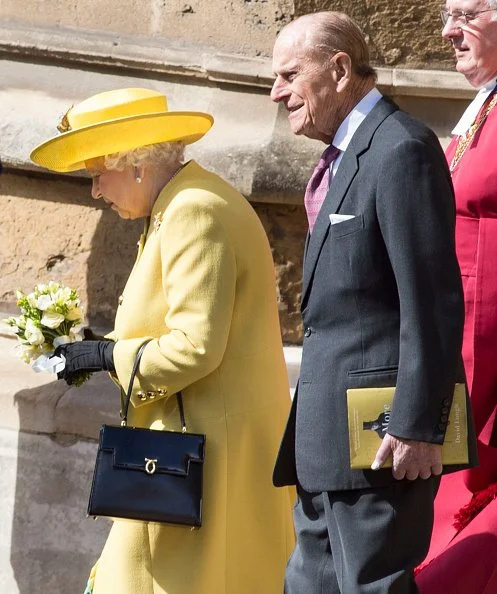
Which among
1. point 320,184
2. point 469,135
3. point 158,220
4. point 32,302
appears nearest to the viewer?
point 320,184

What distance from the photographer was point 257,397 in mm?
3520

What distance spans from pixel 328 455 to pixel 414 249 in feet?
1.62

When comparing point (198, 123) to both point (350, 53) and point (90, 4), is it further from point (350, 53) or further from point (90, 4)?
point (90, 4)

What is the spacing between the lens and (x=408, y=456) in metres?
2.88

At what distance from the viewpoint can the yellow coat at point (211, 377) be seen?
3361 mm

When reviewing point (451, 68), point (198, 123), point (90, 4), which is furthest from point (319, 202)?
point (90, 4)

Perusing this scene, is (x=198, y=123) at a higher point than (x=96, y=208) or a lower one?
lower

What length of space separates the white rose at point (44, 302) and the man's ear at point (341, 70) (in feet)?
3.56

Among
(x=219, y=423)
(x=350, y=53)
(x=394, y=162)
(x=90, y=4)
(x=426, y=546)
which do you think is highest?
(x=90, y=4)

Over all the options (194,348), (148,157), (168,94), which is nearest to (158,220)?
(148,157)

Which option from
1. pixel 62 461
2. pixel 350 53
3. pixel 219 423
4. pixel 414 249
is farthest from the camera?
pixel 62 461

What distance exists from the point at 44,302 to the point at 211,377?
0.56 metres

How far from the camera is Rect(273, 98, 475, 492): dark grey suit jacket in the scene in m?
2.84

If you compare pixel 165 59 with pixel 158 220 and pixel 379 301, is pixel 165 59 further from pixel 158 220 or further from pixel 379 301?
pixel 379 301
